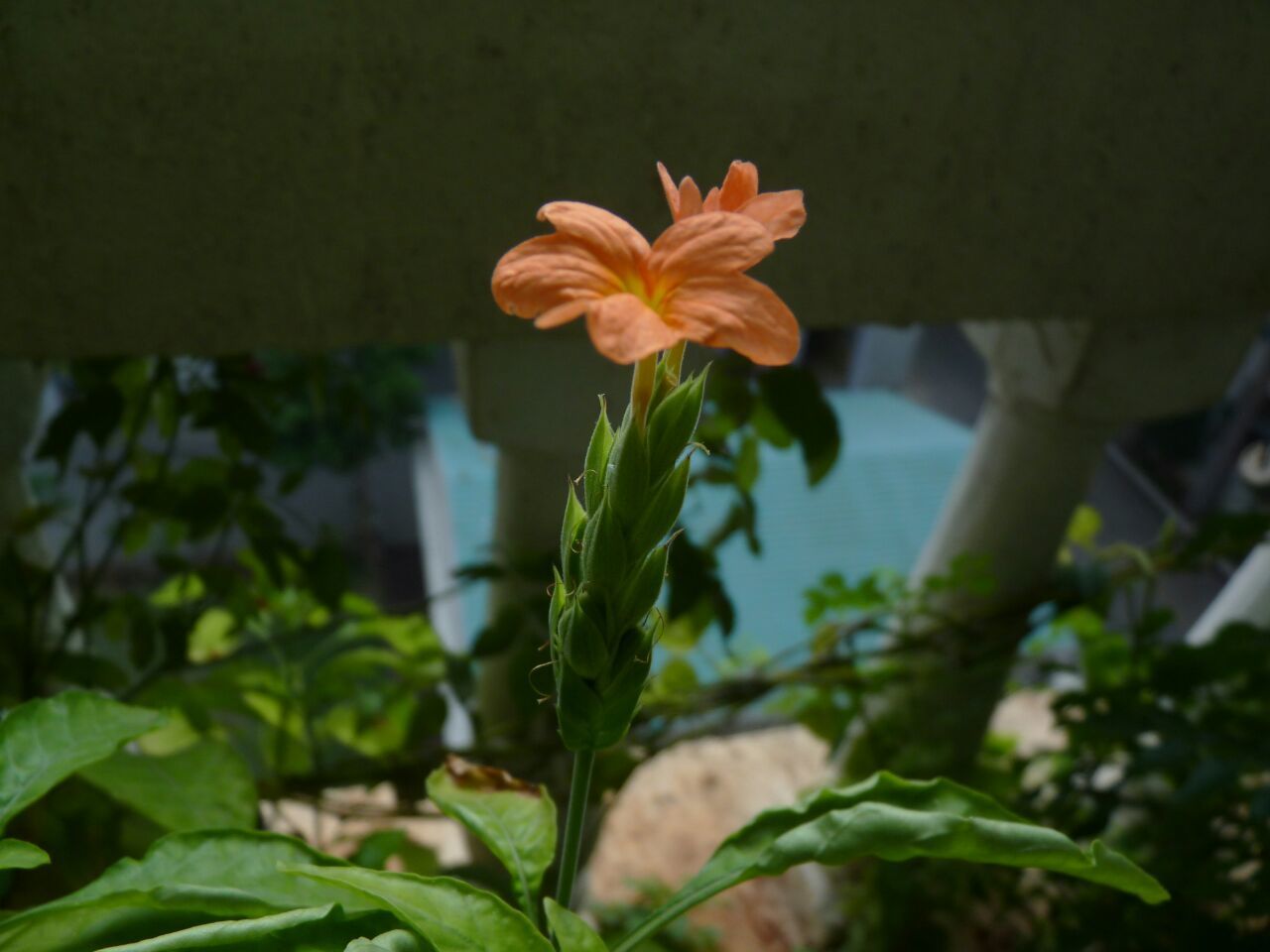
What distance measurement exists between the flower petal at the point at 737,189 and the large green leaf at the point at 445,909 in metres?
0.30

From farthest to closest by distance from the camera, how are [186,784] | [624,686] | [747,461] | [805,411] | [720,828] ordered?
[720,828] < [747,461] < [805,411] < [186,784] < [624,686]

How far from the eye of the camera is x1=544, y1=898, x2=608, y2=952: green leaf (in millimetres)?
435

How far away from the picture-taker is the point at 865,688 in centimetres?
126

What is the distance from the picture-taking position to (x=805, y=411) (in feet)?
3.19

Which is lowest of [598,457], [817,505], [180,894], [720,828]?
[720,828]

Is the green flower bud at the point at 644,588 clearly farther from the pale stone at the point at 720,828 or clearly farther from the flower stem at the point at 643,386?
the pale stone at the point at 720,828

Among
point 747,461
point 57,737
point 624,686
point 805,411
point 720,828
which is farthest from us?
point 720,828

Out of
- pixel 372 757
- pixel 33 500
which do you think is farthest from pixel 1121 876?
pixel 33 500

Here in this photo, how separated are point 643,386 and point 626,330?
0.08 meters

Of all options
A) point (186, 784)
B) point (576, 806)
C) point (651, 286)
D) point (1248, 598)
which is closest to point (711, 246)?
point (651, 286)

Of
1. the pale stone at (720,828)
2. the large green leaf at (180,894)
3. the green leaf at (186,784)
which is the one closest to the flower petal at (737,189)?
the large green leaf at (180,894)

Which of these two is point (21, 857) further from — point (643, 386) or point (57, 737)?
point (643, 386)

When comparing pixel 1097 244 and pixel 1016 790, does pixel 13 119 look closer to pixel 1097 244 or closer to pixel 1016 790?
pixel 1097 244

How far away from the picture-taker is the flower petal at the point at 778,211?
0.37 meters
